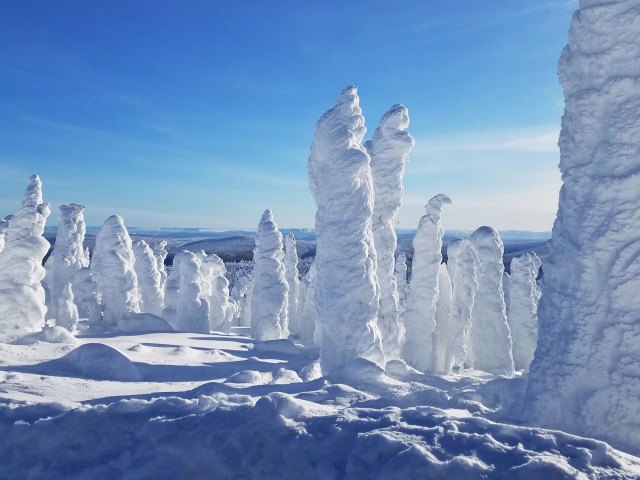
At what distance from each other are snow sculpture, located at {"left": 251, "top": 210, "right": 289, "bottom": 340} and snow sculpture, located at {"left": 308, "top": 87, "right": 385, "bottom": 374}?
575 inches

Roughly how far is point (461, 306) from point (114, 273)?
19.9m

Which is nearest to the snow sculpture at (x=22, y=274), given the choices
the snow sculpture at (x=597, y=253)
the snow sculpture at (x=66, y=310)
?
the snow sculpture at (x=66, y=310)

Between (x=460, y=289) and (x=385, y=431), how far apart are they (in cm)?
2255

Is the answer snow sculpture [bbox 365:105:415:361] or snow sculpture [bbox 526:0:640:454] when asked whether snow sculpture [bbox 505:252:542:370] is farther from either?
snow sculpture [bbox 526:0:640:454]

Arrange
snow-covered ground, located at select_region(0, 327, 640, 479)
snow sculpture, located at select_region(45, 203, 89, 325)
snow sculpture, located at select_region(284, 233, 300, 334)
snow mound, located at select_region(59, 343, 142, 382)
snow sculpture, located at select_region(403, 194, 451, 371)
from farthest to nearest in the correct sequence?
snow sculpture, located at select_region(284, 233, 300, 334)
snow sculpture, located at select_region(45, 203, 89, 325)
snow sculpture, located at select_region(403, 194, 451, 371)
snow mound, located at select_region(59, 343, 142, 382)
snow-covered ground, located at select_region(0, 327, 640, 479)

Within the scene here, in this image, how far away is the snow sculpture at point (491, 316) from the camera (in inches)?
1148

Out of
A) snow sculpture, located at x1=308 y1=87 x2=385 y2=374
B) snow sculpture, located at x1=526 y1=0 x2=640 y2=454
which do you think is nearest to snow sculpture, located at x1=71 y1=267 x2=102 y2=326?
snow sculpture, located at x1=308 y1=87 x2=385 y2=374

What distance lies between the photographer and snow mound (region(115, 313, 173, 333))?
29.4 m

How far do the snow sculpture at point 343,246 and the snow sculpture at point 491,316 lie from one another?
38.8ft

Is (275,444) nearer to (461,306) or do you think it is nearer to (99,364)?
(99,364)

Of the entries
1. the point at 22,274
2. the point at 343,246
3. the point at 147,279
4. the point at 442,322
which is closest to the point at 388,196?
the point at 343,246

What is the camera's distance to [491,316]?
96.5 ft

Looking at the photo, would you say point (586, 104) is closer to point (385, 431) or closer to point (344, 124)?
point (385, 431)

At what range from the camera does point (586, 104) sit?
10.6 meters
